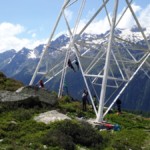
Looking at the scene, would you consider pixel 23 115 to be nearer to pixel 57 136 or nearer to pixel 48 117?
pixel 48 117

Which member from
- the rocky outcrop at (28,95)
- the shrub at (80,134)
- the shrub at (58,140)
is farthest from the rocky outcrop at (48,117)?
the shrub at (58,140)

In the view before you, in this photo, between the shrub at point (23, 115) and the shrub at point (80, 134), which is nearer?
the shrub at point (80, 134)

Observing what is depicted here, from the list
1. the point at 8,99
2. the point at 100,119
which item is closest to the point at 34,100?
the point at 8,99

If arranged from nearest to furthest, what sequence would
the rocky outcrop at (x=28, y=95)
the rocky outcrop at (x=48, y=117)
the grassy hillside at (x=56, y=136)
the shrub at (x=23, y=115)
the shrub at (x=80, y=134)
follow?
the grassy hillside at (x=56, y=136) < the shrub at (x=80, y=134) < the rocky outcrop at (x=48, y=117) < the shrub at (x=23, y=115) < the rocky outcrop at (x=28, y=95)

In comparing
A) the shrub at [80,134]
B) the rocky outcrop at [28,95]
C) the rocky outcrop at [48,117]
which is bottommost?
the shrub at [80,134]

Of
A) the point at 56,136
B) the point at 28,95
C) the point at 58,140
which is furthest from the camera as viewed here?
the point at 28,95

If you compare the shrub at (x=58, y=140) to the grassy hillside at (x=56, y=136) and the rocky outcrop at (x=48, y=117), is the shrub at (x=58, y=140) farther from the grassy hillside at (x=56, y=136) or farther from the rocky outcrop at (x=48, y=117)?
the rocky outcrop at (x=48, y=117)

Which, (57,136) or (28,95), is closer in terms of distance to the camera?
(57,136)

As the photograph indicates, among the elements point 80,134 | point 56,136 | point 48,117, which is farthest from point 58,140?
point 48,117

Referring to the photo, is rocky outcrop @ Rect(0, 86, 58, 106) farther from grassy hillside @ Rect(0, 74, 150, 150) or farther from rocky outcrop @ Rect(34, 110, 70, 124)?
rocky outcrop @ Rect(34, 110, 70, 124)

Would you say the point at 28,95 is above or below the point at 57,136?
above

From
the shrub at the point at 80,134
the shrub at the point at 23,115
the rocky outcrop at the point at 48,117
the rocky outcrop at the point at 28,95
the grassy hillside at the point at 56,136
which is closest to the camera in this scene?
the grassy hillside at the point at 56,136

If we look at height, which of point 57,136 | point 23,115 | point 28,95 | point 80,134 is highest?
point 28,95

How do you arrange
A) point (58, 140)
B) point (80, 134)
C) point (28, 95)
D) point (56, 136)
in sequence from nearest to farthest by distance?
point (58, 140), point (56, 136), point (80, 134), point (28, 95)
